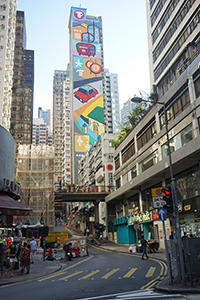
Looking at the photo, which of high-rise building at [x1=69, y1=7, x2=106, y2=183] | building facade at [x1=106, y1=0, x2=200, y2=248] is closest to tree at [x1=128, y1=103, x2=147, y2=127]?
building facade at [x1=106, y1=0, x2=200, y2=248]

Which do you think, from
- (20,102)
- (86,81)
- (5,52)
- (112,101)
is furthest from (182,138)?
(112,101)

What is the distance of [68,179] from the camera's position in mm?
125750

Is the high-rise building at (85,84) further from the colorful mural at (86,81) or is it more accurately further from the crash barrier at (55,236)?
the crash barrier at (55,236)

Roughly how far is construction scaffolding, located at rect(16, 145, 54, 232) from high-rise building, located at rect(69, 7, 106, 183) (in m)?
62.0

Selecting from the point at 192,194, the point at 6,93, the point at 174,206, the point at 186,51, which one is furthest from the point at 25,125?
the point at 174,206

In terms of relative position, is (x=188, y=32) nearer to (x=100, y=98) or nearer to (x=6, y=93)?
(x=6, y=93)

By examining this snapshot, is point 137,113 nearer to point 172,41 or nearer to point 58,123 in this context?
point 172,41

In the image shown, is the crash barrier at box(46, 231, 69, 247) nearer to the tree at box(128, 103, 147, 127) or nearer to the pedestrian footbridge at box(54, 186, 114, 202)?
the pedestrian footbridge at box(54, 186, 114, 202)

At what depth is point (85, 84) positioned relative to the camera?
120 metres

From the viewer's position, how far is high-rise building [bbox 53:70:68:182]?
149 metres

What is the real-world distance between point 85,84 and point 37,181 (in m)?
82.0

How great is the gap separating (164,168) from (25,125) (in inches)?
2599

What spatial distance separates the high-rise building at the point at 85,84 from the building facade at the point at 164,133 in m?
63.6

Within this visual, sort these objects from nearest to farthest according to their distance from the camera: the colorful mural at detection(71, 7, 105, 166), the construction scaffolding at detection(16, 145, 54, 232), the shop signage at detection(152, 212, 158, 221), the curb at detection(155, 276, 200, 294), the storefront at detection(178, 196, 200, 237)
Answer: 1. the curb at detection(155, 276, 200, 294)
2. the storefront at detection(178, 196, 200, 237)
3. the shop signage at detection(152, 212, 158, 221)
4. the construction scaffolding at detection(16, 145, 54, 232)
5. the colorful mural at detection(71, 7, 105, 166)
